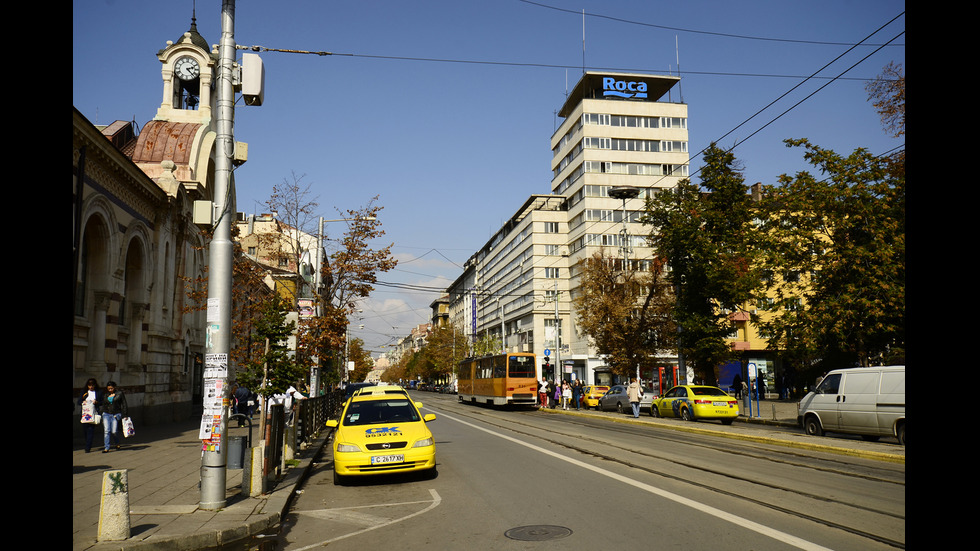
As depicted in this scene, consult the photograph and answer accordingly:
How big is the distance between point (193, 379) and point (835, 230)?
97.2ft

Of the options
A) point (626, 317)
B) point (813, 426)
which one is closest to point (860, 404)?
point (813, 426)

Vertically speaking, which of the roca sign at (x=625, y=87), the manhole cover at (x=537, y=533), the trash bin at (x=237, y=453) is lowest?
the manhole cover at (x=537, y=533)

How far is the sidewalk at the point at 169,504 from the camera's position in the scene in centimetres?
743

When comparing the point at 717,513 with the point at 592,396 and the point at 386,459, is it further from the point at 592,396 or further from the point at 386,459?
the point at 592,396

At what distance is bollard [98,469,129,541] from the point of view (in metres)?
7.25

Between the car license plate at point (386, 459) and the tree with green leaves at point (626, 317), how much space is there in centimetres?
3028

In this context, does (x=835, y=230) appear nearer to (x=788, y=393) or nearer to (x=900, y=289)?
(x=900, y=289)

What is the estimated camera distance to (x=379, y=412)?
41.7ft

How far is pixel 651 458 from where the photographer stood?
1387 cm

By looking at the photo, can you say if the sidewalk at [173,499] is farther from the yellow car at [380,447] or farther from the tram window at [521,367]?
the tram window at [521,367]

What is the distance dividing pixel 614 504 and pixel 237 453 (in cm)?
563

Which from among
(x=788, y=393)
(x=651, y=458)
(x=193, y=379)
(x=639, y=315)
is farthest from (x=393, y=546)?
(x=788, y=393)

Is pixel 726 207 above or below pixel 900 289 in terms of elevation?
above

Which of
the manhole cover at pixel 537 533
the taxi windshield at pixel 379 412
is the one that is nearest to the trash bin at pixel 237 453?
the taxi windshield at pixel 379 412
